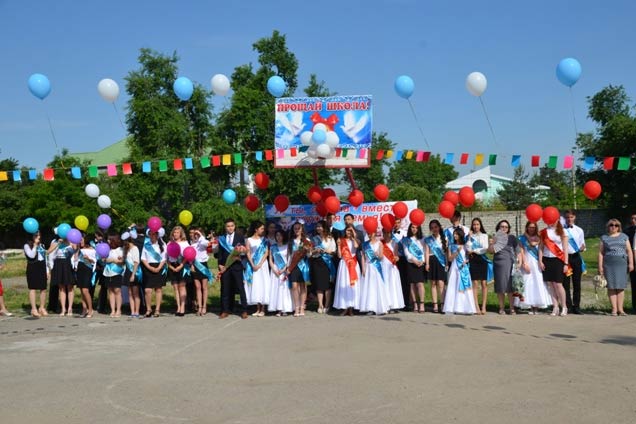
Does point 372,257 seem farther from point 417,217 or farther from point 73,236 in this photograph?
point 73,236

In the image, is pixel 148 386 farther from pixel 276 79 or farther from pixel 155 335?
pixel 276 79

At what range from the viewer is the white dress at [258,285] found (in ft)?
36.9

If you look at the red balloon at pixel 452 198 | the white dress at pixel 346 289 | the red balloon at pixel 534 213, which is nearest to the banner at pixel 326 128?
the red balloon at pixel 452 198

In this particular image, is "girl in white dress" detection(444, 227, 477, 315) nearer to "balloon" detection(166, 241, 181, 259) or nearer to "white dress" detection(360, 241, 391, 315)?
"white dress" detection(360, 241, 391, 315)

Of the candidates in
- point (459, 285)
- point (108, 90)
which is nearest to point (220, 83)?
point (108, 90)

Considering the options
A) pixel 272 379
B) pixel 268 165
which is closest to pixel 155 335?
pixel 272 379

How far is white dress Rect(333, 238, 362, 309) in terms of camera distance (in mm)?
11070

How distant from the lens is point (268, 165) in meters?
31.9

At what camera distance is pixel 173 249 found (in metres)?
11.1

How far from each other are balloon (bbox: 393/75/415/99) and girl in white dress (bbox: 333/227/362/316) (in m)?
2.55

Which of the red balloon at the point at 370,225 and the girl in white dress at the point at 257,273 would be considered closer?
the red balloon at the point at 370,225

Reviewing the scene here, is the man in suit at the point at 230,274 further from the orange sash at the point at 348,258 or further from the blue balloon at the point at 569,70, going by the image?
the blue balloon at the point at 569,70

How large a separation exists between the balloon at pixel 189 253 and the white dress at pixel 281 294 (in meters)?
1.37

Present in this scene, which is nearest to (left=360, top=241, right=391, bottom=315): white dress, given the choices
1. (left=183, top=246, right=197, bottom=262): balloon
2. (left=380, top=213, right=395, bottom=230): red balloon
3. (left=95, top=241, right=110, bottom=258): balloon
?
(left=380, top=213, right=395, bottom=230): red balloon
